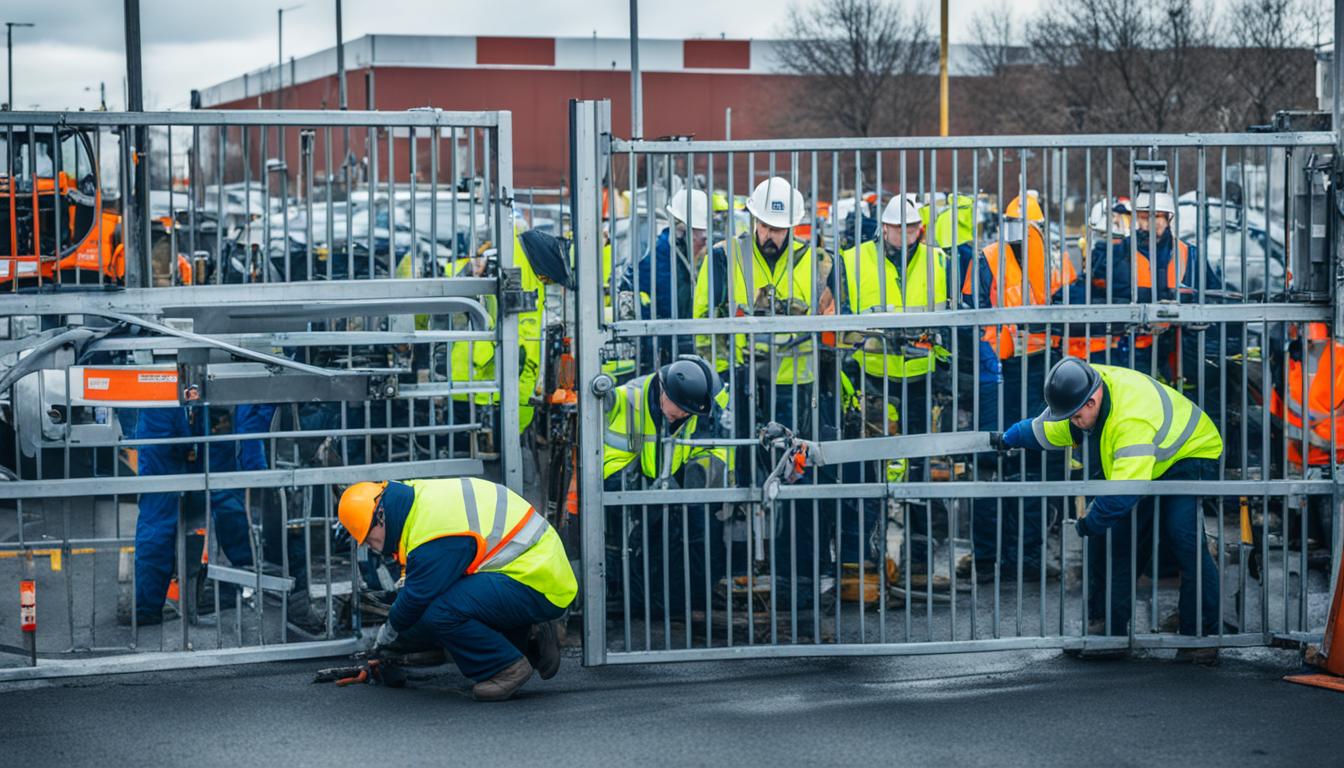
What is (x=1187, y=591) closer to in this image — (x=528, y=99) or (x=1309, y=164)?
(x=1309, y=164)

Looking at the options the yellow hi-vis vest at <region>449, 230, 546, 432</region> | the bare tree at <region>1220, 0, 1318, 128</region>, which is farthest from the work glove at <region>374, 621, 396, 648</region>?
the bare tree at <region>1220, 0, 1318, 128</region>

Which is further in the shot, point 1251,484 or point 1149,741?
point 1251,484

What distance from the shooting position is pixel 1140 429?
6871 mm

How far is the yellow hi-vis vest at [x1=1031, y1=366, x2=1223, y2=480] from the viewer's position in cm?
Result: 689

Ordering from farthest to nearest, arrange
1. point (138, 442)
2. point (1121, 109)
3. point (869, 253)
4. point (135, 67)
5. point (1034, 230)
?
point (1121, 109), point (1034, 230), point (869, 253), point (135, 67), point (138, 442)

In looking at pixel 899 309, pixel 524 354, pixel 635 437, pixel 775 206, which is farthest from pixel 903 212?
pixel 524 354

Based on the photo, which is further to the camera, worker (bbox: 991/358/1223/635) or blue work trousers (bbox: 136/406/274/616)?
blue work trousers (bbox: 136/406/274/616)

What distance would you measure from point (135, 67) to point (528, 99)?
3013 cm

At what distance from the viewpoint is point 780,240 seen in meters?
7.18

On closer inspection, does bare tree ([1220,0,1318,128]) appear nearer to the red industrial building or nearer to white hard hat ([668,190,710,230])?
the red industrial building

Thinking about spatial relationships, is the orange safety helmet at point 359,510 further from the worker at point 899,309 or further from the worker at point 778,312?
the worker at point 899,309

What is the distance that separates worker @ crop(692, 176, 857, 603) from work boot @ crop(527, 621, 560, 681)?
3.49 feet

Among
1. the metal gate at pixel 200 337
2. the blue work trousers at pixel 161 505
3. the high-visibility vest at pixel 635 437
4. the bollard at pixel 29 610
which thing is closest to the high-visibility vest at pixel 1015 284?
the high-visibility vest at pixel 635 437

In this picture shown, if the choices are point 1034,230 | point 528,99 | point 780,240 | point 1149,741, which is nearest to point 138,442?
point 780,240
